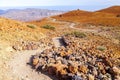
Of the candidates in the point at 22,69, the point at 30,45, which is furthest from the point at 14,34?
the point at 22,69

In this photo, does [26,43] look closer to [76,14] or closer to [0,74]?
[0,74]

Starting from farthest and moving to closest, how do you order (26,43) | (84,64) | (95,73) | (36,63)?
(26,43) → (36,63) → (84,64) → (95,73)

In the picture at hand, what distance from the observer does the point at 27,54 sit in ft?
67.8


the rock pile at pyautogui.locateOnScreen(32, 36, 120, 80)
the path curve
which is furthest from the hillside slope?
the rock pile at pyautogui.locateOnScreen(32, 36, 120, 80)

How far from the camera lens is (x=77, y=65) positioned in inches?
631

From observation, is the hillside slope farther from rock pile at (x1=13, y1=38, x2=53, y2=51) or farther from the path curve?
the path curve

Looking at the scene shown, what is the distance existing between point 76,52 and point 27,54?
3851 millimetres

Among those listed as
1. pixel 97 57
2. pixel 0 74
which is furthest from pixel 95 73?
pixel 0 74

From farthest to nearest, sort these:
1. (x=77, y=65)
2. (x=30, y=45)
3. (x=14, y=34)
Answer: (x=14, y=34) → (x=30, y=45) → (x=77, y=65)

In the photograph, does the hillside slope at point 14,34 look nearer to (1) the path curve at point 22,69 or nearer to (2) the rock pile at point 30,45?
(2) the rock pile at point 30,45

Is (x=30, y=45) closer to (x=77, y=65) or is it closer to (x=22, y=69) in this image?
(x=22, y=69)

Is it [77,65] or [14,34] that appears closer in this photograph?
[77,65]

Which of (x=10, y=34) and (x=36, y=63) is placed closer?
(x=36, y=63)

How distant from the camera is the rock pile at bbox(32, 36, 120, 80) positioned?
15.4 meters
